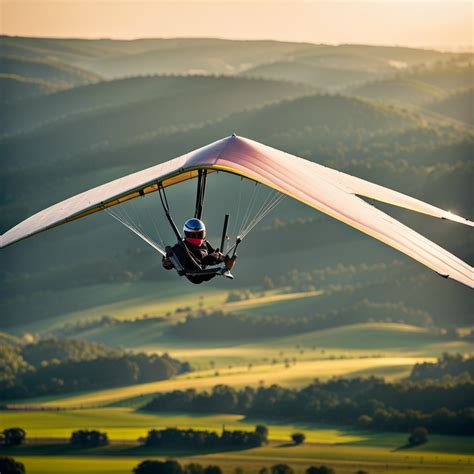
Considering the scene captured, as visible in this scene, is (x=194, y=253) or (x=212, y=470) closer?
(x=194, y=253)

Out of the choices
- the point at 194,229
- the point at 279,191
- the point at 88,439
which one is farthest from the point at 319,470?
the point at 279,191

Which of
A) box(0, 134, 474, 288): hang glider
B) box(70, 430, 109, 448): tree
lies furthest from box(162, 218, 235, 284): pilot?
box(70, 430, 109, 448): tree

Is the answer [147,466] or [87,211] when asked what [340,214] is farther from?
[147,466]

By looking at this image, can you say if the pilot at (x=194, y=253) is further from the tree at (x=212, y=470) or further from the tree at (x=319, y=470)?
the tree at (x=212, y=470)

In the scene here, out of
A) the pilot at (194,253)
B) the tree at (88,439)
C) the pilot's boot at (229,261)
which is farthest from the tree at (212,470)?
the pilot's boot at (229,261)

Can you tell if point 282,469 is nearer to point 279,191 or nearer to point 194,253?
point 194,253
